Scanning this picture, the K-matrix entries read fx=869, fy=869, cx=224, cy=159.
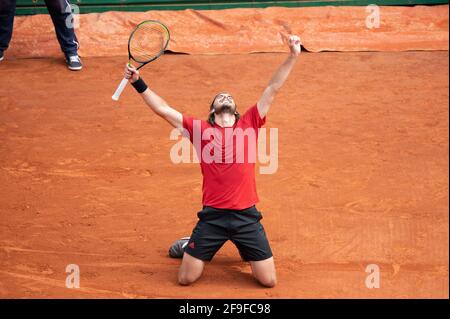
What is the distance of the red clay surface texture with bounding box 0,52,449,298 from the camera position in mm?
7742

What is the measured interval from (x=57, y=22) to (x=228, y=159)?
557 cm

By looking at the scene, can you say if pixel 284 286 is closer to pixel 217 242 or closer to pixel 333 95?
pixel 217 242

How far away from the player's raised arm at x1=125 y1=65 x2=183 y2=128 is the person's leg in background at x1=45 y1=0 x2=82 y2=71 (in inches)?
197

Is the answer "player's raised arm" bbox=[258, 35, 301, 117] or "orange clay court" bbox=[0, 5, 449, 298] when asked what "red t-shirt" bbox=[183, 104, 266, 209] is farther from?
"orange clay court" bbox=[0, 5, 449, 298]

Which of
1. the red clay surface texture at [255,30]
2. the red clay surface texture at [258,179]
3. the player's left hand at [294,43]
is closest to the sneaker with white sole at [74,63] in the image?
the red clay surface texture at [258,179]

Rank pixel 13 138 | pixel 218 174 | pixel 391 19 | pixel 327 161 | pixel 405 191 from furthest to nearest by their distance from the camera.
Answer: pixel 391 19 → pixel 13 138 → pixel 327 161 → pixel 405 191 → pixel 218 174

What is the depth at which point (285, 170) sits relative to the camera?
954 cm

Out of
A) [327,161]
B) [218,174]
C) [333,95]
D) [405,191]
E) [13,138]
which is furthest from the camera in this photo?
[333,95]

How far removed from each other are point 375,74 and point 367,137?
1.94 metres

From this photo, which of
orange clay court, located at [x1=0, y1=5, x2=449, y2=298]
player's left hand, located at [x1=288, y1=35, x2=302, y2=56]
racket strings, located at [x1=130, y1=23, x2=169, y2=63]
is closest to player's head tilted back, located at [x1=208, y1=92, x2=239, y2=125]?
player's left hand, located at [x1=288, y1=35, x2=302, y2=56]

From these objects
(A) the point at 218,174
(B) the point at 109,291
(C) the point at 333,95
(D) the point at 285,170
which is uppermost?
(C) the point at 333,95

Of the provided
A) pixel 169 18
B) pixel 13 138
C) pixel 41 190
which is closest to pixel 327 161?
pixel 41 190

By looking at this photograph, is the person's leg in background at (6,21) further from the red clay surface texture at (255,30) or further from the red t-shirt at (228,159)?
the red t-shirt at (228,159)

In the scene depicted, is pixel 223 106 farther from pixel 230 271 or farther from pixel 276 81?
pixel 230 271
